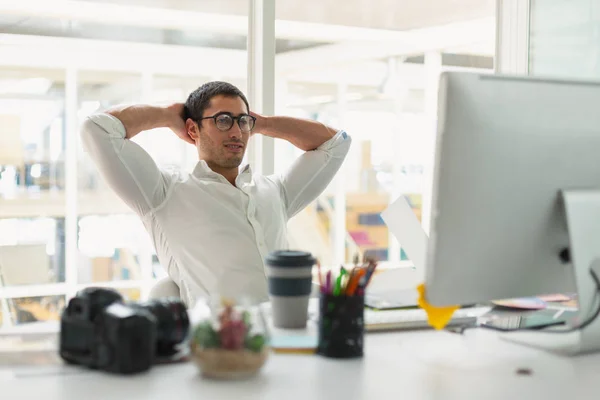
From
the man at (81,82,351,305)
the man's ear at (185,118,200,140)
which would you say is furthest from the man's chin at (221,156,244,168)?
the man's ear at (185,118,200,140)

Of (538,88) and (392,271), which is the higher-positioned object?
(538,88)

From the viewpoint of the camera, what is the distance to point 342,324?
3.95ft

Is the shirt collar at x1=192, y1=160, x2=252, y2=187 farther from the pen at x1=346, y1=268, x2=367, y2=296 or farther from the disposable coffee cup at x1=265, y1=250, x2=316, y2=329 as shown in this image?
the pen at x1=346, y1=268, x2=367, y2=296

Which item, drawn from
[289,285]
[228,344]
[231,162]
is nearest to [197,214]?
[231,162]

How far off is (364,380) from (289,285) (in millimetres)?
322

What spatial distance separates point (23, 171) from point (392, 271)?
5.18 meters

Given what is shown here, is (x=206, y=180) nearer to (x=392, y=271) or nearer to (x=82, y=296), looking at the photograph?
(x=392, y=271)

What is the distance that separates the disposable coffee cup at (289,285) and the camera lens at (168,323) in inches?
9.5

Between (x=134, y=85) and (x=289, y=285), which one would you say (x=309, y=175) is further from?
(x=134, y=85)

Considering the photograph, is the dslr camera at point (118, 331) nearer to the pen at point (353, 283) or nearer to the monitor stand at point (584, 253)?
the pen at point (353, 283)

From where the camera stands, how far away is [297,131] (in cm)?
262

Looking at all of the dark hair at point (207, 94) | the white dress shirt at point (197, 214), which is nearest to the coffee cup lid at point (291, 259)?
the white dress shirt at point (197, 214)

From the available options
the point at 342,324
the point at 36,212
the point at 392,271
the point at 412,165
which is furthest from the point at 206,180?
the point at 412,165

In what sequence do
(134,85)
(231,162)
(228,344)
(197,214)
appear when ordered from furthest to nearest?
1. (134,85)
2. (231,162)
3. (197,214)
4. (228,344)
